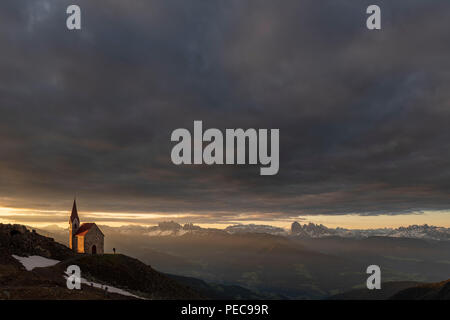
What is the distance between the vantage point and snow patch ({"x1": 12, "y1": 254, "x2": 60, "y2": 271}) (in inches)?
2541

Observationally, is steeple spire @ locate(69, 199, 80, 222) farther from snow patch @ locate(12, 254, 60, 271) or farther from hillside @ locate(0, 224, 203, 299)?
snow patch @ locate(12, 254, 60, 271)

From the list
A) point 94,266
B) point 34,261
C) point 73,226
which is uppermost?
point 73,226

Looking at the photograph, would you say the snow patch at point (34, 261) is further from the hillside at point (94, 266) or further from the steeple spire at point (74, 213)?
the steeple spire at point (74, 213)

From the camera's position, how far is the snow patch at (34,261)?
64.5 meters

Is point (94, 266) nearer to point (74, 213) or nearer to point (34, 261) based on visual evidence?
point (34, 261)

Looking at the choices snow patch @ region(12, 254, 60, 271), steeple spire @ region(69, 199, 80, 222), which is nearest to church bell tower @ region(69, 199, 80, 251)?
steeple spire @ region(69, 199, 80, 222)

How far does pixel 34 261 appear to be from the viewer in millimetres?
70562

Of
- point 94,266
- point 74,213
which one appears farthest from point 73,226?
point 94,266
